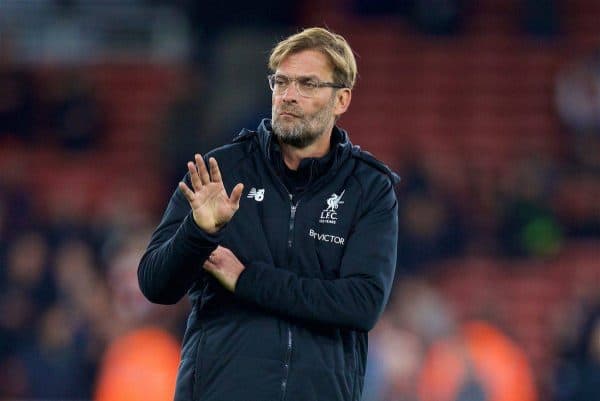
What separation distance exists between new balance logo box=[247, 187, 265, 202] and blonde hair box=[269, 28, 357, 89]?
0.37 meters

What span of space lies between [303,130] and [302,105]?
7 cm

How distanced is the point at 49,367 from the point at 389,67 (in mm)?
5304

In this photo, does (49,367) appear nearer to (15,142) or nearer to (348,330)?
(15,142)

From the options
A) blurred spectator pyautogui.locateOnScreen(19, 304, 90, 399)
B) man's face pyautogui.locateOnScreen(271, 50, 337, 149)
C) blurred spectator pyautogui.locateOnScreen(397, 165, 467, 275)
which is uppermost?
man's face pyautogui.locateOnScreen(271, 50, 337, 149)

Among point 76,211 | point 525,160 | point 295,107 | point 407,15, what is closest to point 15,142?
point 76,211

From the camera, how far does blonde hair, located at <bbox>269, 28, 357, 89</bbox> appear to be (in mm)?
3695

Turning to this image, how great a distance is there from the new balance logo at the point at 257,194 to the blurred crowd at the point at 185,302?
3.86 metres

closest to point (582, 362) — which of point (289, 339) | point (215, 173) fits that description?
point (289, 339)

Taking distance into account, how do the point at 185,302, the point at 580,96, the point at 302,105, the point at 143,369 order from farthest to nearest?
the point at 580,96
the point at 185,302
the point at 143,369
the point at 302,105

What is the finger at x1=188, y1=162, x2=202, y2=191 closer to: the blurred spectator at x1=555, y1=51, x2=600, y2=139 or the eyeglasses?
the eyeglasses

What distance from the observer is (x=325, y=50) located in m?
3.70

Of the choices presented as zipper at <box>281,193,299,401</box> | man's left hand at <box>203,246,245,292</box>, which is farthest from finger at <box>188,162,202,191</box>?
zipper at <box>281,193,299,401</box>

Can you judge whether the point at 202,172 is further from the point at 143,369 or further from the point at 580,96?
the point at 580,96

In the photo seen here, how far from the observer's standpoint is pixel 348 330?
360 cm
